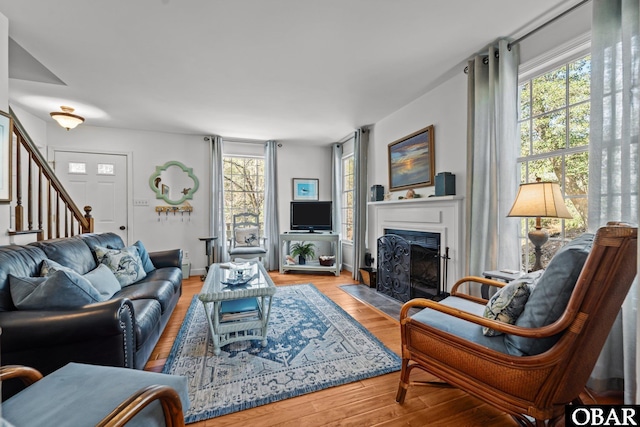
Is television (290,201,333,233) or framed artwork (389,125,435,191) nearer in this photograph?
framed artwork (389,125,435,191)

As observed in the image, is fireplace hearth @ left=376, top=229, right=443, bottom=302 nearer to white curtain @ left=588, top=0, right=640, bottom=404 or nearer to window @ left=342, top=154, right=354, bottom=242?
white curtain @ left=588, top=0, right=640, bottom=404

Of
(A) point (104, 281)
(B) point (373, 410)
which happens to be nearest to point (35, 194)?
(A) point (104, 281)

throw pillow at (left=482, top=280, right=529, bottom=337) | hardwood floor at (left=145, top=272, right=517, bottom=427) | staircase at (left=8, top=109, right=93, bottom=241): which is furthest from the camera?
staircase at (left=8, top=109, right=93, bottom=241)

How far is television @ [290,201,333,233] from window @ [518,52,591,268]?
3178 mm

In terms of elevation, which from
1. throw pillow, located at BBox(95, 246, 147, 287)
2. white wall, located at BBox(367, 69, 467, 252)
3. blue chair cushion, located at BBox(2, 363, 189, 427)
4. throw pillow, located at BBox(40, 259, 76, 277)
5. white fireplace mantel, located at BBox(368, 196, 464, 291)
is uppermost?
white wall, located at BBox(367, 69, 467, 252)

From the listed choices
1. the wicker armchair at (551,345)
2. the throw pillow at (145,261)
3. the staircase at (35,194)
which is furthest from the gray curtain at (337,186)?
the wicker armchair at (551,345)

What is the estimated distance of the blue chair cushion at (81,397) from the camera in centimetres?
81

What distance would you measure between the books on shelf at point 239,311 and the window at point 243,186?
292 centimetres

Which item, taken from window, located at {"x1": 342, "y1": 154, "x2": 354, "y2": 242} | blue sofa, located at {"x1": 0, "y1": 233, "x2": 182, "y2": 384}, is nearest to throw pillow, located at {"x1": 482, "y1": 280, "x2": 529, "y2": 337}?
blue sofa, located at {"x1": 0, "y1": 233, "x2": 182, "y2": 384}

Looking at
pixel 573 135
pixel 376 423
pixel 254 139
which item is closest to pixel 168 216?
pixel 254 139

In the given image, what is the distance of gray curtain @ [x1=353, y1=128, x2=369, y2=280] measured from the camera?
4.41 meters

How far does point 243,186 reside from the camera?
527 cm

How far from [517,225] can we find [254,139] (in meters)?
4.34

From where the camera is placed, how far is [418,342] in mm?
1539
